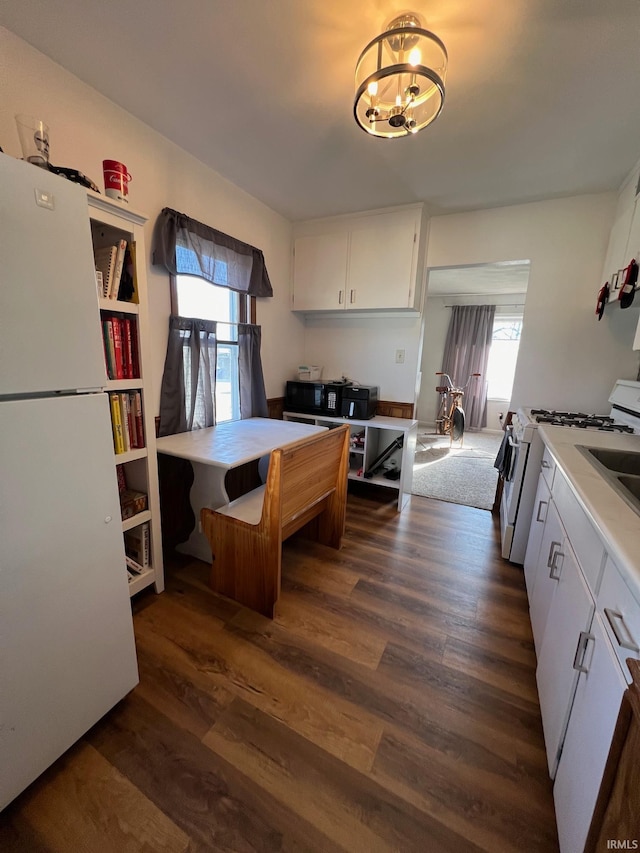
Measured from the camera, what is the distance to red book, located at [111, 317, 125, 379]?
1438 millimetres

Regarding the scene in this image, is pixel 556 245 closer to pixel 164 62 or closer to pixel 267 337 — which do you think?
pixel 267 337

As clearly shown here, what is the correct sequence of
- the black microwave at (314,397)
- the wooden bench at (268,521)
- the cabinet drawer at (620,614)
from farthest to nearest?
1. the black microwave at (314,397)
2. the wooden bench at (268,521)
3. the cabinet drawer at (620,614)

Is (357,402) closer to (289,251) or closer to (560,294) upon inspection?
(289,251)

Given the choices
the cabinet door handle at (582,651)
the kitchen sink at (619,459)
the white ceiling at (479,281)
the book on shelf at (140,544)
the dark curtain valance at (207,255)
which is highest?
the white ceiling at (479,281)

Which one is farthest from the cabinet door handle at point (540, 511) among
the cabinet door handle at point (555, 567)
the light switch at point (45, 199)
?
the light switch at point (45, 199)

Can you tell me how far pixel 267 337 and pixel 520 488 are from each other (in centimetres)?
227

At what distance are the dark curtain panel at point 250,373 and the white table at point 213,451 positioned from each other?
37 cm

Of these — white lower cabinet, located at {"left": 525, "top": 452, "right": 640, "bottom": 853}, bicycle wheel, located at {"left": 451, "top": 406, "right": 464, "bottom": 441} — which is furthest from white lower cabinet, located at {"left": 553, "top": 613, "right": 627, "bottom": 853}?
bicycle wheel, located at {"left": 451, "top": 406, "right": 464, "bottom": 441}

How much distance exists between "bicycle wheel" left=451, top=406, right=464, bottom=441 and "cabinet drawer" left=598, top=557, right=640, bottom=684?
4.44 m

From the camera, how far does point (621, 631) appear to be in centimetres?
70

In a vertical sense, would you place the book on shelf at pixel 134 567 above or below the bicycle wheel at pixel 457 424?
below

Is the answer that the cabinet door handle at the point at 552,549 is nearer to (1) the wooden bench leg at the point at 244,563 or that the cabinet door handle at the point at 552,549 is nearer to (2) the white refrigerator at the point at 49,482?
(1) the wooden bench leg at the point at 244,563

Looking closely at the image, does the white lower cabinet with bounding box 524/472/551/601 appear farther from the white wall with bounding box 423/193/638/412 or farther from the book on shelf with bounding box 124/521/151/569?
the book on shelf with bounding box 124/521/151/569

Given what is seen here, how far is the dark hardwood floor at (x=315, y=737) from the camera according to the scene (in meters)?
0.92
